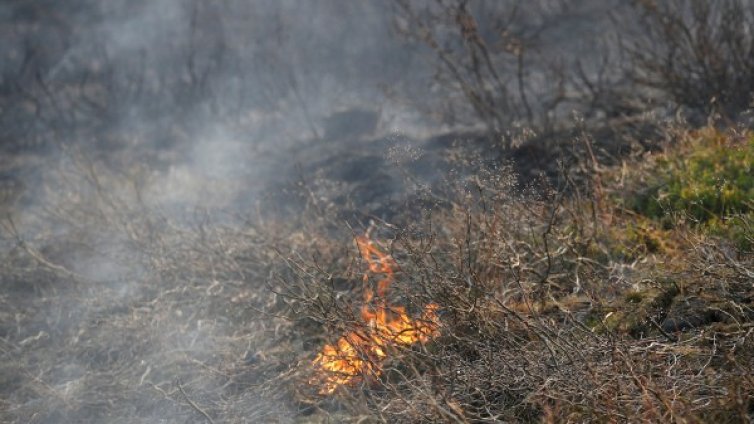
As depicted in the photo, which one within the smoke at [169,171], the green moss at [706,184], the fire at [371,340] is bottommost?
the smoke at [169,171]

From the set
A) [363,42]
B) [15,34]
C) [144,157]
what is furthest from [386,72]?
[15,34]

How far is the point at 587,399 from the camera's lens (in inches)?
119

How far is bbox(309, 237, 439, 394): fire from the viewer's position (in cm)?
355

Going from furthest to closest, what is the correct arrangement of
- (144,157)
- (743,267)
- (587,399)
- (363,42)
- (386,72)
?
(363,42)
(386,72)
(144,157)
(743,267)
(587,399)

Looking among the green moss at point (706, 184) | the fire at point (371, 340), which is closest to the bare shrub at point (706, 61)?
the green moss at point (706, 184)

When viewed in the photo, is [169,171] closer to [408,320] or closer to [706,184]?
[408,320]

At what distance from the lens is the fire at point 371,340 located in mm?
3547

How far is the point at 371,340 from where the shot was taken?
3582 mm

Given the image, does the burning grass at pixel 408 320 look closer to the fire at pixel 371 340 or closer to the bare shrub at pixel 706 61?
the fire at pixel 371 340

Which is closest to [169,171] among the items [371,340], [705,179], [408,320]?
[408,320]

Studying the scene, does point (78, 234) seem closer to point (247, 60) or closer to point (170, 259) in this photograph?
point (170, 259)

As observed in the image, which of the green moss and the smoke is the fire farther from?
the green moss

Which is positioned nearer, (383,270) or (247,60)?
(383,270)

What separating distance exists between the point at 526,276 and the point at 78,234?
462 cm
